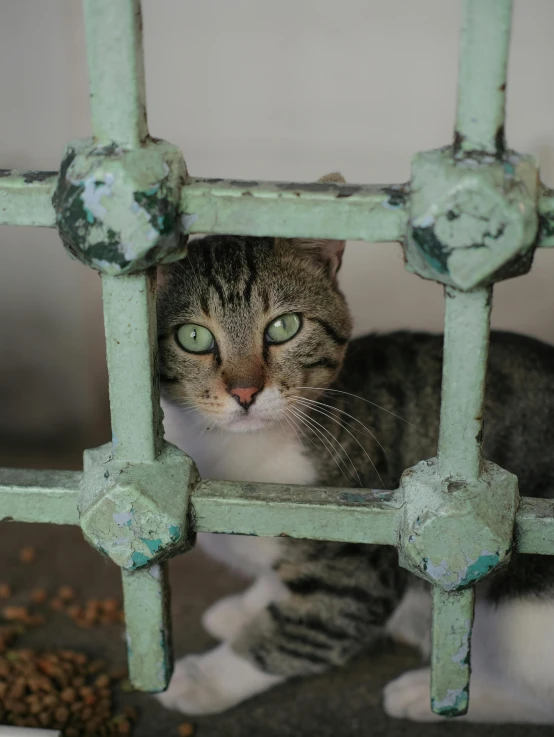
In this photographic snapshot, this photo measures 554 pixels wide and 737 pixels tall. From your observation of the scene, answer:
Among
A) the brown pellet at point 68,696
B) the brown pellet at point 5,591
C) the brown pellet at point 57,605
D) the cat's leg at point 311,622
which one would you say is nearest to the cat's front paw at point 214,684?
the cat's leg at point 311,622

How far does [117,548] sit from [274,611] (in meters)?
0.73

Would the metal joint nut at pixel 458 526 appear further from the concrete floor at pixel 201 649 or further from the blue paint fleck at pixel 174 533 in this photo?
the concrete floor at pixel 201 649

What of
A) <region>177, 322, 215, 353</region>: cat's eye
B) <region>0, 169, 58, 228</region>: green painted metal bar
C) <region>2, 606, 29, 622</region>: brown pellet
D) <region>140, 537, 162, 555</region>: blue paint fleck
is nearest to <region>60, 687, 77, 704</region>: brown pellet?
<region>2, 606, 29, 622</region>: brown pellet

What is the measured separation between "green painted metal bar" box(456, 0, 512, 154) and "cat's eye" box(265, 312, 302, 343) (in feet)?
2.33

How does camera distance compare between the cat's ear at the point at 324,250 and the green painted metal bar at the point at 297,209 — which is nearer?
the green painted metal bar at the point at 297,209

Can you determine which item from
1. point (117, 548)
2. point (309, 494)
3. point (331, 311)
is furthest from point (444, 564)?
point (331, 311)

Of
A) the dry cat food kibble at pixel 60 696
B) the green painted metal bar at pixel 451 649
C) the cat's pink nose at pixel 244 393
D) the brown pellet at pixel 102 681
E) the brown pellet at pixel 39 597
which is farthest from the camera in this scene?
the brown pellet at pixel 39 597

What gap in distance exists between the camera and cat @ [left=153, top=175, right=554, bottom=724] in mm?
1354

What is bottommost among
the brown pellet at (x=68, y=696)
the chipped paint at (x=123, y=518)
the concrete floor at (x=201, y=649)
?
the concrete floor at (x=201, y=649)

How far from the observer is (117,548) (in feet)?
2.81

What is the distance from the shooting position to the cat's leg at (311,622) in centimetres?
149

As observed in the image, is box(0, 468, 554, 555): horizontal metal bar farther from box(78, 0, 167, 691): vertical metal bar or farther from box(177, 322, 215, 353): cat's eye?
box(177, 322, 215, 353): cat's eye

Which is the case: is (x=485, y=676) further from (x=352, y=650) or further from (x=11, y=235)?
(x=11, y=235)

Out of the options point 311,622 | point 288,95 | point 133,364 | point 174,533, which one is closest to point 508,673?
point 311,622
